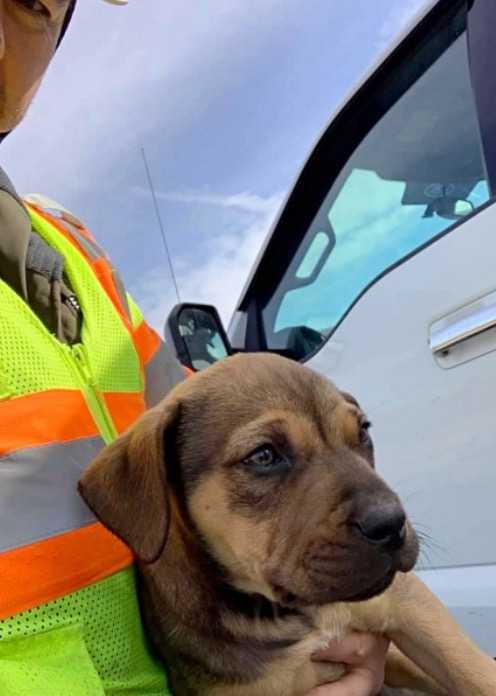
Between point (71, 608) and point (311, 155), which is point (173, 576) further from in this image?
point (311, 155)

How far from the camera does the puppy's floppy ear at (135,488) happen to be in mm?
1869

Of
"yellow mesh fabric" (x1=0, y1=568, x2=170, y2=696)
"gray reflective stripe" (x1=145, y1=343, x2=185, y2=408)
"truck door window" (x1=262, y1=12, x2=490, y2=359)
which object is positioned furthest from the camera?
"truck door window" (x1=262, y1=12, x2=490, y2=359)

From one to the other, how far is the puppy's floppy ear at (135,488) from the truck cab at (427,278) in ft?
2.74

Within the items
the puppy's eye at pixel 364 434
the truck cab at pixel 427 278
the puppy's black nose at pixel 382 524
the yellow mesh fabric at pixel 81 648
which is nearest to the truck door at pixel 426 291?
the truck cab at pixel 427 278

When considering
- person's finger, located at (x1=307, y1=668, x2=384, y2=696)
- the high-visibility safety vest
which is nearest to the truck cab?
person's finger, located at (x1=307, y1=668, x2=384, y2=696)

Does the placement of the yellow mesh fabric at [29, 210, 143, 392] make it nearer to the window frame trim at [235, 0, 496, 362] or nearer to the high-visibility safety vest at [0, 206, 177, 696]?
the high-visibility safety vest at [0, 206, 177, 696]

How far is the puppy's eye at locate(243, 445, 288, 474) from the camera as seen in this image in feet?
6.75

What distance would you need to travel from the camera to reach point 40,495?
167 centimetres

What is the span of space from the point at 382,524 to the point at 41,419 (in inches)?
27.6

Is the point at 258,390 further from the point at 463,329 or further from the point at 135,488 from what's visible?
the point at 463,329

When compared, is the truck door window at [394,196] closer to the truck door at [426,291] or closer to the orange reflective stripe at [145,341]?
the truck door at [426,291]

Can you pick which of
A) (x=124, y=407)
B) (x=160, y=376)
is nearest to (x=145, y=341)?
(x=160, y=376)

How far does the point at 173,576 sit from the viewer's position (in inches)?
82.9

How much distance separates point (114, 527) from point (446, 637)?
86cm
